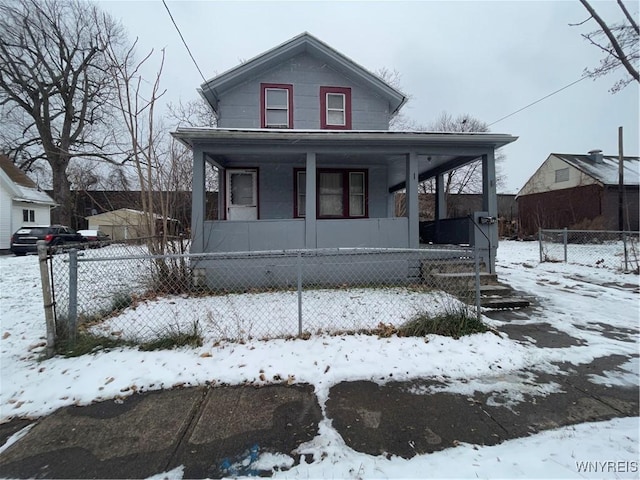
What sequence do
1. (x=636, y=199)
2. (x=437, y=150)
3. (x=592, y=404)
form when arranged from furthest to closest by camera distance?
(x=636, y=199)
(x=437, y=150)
(x=592, y=404)

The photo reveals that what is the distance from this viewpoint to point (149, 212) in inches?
260

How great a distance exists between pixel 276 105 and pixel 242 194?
296 centimetres

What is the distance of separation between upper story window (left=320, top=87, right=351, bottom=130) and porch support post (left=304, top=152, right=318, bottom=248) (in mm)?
2644

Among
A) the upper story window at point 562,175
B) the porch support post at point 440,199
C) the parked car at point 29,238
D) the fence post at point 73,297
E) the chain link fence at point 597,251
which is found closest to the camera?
the fence post at point 73,297

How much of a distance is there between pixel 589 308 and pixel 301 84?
9088 mm

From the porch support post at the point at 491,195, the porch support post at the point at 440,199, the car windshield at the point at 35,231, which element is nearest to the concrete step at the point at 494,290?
the porch support post at the point at 491,195

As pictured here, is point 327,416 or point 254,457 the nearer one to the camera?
point 254,457

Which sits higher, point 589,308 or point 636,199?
point 636,199

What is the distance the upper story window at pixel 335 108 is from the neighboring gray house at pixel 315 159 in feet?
0.10

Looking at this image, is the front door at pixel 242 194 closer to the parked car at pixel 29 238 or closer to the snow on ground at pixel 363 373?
the snow on ground at pixel 363 373

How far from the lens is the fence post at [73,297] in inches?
138

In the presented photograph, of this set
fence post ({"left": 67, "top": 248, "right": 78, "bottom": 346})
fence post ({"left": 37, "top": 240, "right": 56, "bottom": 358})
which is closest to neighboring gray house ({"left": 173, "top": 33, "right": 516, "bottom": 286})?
fence post ({"left": 67, "top": 248, "right": 78, "bottom": 346})

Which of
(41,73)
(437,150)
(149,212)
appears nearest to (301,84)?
(437,150)

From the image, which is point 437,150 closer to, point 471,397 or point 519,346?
point 519,346
